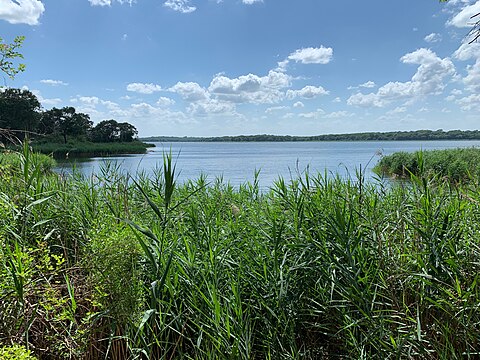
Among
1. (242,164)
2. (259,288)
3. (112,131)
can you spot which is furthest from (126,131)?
(259,288)

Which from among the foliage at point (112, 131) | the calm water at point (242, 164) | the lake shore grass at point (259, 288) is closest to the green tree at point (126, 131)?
the foliage at point (112, 131)

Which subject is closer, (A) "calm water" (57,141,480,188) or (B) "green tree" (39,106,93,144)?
(A) "calm water" (57,141,480,188)

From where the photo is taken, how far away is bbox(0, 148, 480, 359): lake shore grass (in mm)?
2355

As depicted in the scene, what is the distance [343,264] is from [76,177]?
13.0 ft

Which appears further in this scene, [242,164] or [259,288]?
[242,164]

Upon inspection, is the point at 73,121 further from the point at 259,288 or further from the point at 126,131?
the point at 259,288

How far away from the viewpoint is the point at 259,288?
9.05 feet

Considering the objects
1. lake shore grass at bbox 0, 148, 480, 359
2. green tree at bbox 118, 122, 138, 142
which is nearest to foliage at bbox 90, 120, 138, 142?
green tree at bbox 118, 122, 138, 142

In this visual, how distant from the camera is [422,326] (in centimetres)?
260

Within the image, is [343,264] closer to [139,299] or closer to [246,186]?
[139,299]

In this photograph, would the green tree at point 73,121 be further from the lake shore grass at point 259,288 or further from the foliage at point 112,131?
the lake shore grass at point 259,288

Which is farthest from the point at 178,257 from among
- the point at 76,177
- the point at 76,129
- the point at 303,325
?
the point at 76,129

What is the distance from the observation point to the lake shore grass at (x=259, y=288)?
7.73ft

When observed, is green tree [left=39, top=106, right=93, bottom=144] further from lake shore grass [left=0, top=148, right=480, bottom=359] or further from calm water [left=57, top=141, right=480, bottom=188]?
lake shore grass [left=0, top=148, right=480, bottom=359]
